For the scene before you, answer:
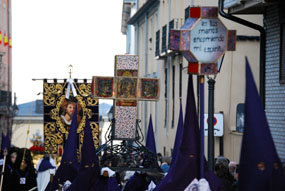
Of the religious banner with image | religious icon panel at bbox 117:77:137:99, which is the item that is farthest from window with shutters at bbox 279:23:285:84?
the religious banner with image

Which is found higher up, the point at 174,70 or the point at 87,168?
the point at 174,70

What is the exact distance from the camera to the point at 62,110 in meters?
25.7

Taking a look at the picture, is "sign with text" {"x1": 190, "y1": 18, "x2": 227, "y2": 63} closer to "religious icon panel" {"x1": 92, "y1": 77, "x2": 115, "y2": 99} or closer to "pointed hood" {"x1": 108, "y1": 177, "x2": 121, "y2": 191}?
"pointed hood" {"x1": 108, "y1": 177, "x2": 121, "y2": 191}

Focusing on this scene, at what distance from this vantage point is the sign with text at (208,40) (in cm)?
1105

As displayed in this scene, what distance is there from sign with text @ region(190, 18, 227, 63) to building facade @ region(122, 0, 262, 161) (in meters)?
10.1

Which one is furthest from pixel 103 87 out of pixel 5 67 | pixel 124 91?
pixel 5 67

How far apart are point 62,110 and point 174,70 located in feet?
26.6

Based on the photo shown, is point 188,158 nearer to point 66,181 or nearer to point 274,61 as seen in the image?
point 274,61

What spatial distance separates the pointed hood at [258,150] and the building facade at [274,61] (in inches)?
268

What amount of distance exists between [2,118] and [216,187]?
44228 millimetres

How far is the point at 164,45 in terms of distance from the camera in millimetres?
31922

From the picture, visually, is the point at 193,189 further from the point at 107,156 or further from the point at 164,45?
the point at 164,45

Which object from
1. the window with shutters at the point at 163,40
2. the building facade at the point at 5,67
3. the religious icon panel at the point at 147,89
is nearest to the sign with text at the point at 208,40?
the religious icon panel at the point at 147,89

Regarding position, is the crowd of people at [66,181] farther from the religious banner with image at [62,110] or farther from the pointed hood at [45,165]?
the religious banner with image at [62,110]
